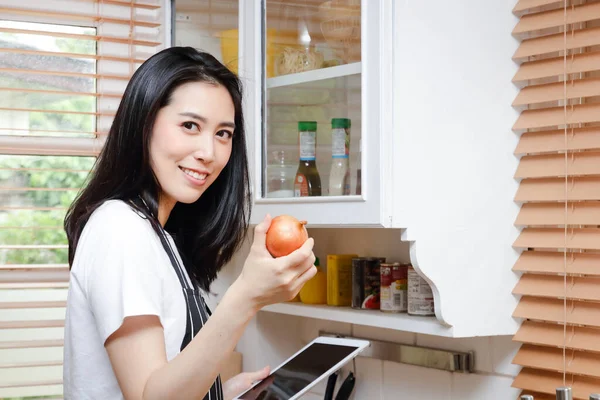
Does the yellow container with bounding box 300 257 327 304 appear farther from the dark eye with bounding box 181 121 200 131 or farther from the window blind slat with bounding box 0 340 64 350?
the dark eye with bounding box 181 121 200 131

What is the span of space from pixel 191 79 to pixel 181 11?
1119 millimetres

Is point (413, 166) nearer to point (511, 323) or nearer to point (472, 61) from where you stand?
point (472, 61)

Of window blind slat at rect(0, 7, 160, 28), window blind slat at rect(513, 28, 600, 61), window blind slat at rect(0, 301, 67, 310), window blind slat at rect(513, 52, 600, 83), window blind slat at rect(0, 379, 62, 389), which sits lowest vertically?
window blind slat at rect(0, 379, 62, 389)

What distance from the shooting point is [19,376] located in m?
2.29

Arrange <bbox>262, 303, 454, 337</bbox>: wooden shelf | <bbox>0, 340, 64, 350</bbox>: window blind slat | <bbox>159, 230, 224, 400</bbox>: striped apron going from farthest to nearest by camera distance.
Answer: <bbox>0, 340, 64, 350</bbox>: window blind slat < <bbox>262, 303, 454, 337</bbox>: wooden shelf < <bbox>159, 230, 224, 400</bbox>: striped apron

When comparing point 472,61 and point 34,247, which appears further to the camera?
point 34,247

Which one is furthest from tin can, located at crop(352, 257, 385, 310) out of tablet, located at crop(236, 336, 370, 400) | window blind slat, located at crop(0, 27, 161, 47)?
window blind slat, located at crop(0, 27, 161, 47)

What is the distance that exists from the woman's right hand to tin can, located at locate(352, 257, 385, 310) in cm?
79

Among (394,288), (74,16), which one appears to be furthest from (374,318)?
(74,16)

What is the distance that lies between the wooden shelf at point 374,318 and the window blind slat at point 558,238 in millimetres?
225

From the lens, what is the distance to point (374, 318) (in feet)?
5.48

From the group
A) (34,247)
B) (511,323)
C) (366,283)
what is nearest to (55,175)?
(34,247)

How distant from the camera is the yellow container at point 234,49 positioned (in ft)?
5.95

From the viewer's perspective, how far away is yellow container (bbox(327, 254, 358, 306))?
6.14 feet
